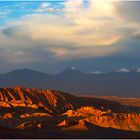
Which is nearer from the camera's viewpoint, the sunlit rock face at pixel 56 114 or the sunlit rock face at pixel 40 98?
the sunlit rock face at pixel 56 114

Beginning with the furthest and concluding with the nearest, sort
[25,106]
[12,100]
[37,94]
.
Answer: [37,94] → [12,100] → [25,106]

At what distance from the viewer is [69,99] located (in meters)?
122

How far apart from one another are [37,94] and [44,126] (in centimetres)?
4773

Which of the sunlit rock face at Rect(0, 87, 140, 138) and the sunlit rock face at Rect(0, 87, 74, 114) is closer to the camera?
the sunlit rock face at Rect(0, 87, 140, 138)

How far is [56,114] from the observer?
10112cm

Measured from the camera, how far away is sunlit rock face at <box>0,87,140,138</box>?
2881 inches

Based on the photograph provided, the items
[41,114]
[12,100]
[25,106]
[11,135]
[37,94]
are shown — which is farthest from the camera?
[37,94]

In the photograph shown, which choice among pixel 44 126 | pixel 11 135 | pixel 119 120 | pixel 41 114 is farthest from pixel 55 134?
pixel 41 114

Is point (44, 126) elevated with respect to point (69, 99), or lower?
lower

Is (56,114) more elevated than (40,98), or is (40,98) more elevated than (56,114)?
(40,98)

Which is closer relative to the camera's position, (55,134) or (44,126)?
(55,134)

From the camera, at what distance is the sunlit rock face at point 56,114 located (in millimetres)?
73188

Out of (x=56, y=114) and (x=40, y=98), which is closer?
(x=56, y=114)

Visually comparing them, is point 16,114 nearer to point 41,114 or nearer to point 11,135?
point 41,114
